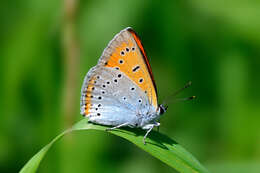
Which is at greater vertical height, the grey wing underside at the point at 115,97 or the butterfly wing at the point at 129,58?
the butterfly wing at the point at 129,58

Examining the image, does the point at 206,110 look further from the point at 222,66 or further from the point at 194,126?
the point at 222,66

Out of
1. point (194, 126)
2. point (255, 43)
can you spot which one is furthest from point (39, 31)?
point (255, 43)

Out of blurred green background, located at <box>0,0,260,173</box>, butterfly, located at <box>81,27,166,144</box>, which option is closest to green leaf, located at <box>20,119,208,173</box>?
butterfly, located at <box>81,27,166,144</box>

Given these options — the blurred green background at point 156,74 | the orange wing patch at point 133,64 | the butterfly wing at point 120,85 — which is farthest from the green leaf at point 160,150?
the blurred green background at point 156,74

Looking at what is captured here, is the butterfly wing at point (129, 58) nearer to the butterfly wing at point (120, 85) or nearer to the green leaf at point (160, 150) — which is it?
the butterfly wing at point (120, 85)

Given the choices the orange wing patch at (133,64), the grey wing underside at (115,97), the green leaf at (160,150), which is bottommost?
the green leaf at (160,150)

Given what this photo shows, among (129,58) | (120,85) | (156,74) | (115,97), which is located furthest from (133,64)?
(156,74)
